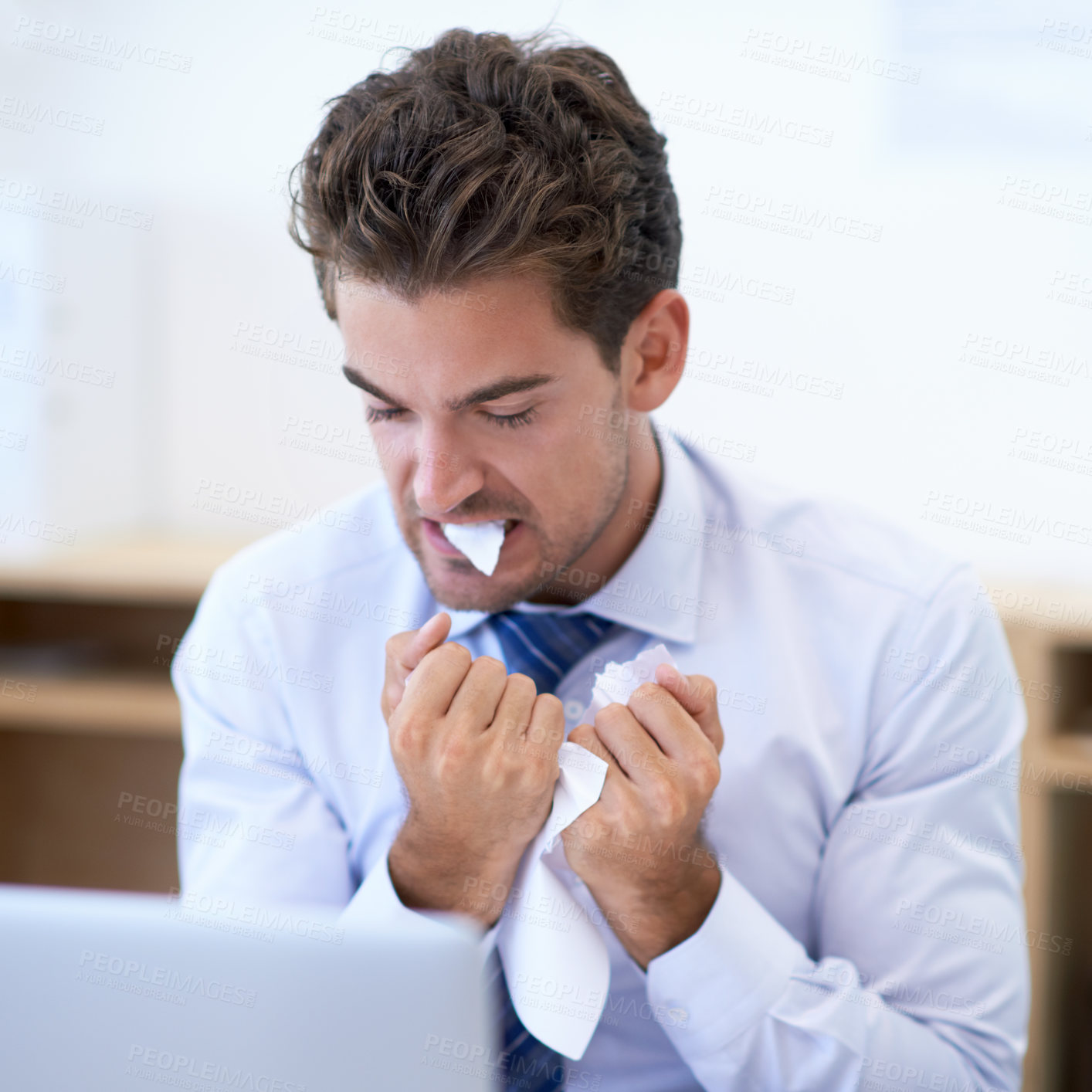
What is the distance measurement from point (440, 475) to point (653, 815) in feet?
1.31

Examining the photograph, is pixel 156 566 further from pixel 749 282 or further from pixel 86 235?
pixel 749 282

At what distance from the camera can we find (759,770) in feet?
3.96

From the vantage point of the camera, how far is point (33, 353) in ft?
8.00

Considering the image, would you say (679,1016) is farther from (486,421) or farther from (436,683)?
(486,421)

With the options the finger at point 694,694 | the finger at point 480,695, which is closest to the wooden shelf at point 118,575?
the finger at point 480,695

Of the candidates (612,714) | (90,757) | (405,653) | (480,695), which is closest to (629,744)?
(612,714)

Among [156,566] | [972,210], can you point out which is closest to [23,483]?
[156,566]

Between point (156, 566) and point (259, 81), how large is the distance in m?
1.13

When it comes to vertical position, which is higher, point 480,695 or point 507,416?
point 507,416

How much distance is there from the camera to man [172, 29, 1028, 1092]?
1.01 m

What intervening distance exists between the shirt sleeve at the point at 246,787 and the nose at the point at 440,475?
38cm

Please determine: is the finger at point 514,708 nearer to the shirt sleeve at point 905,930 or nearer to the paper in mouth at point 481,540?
the paper in mouth at point 481,540

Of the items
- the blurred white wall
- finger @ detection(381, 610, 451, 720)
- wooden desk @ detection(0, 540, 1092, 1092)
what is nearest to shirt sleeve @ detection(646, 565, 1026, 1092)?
finger @ detection(381, 610, 451, 720)

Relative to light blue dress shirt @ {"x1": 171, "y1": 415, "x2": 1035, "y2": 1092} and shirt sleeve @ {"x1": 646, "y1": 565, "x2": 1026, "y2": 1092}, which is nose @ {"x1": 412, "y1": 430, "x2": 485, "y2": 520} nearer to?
light blue dress shirt @ {"x1": 171, "y1": 415, "x2": 1035, "y2": 1092}
